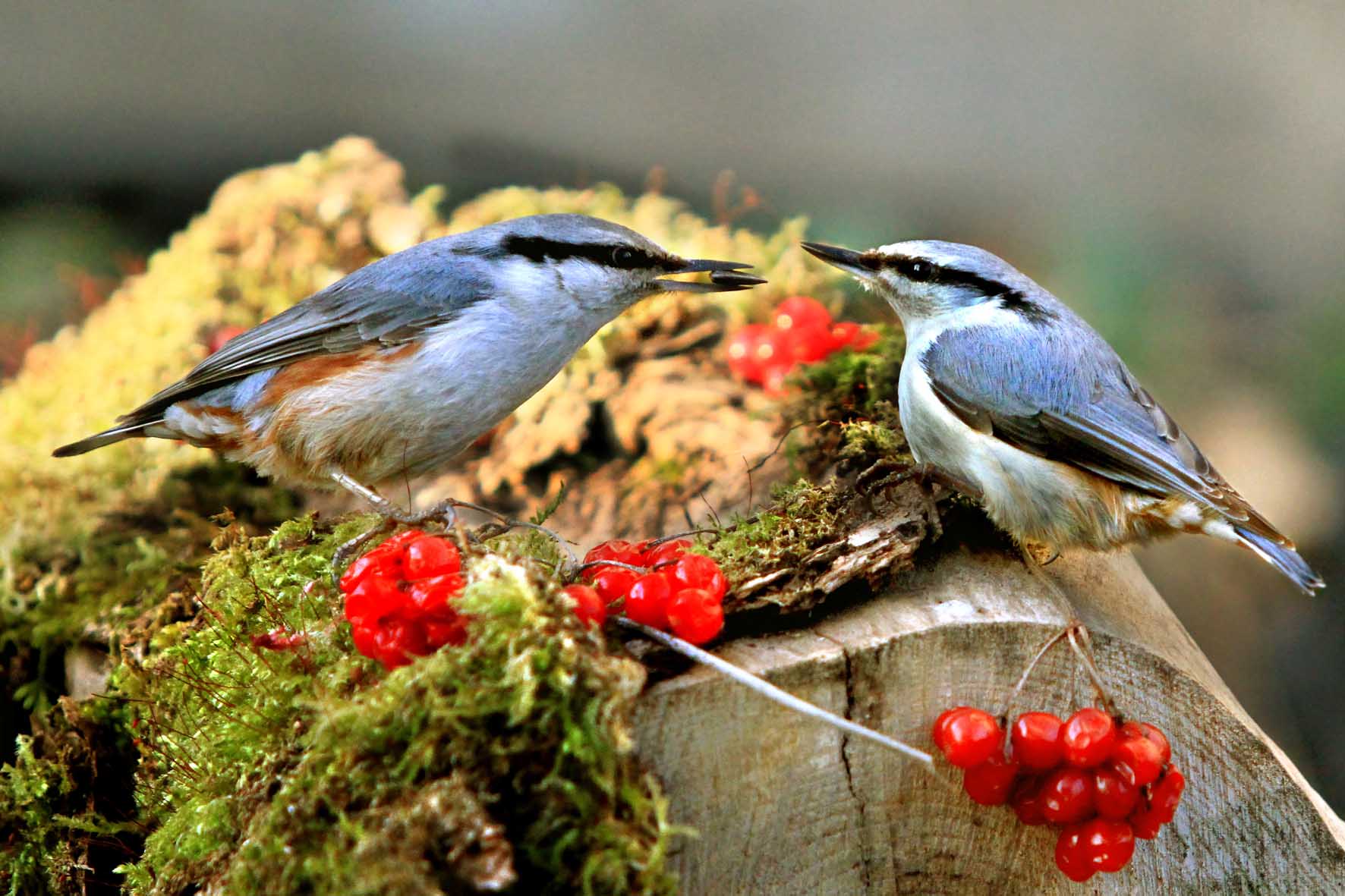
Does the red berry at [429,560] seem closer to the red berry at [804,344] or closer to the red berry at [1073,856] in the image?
the red berry at [1073,856]

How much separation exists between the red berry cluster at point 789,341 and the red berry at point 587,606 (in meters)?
1.68

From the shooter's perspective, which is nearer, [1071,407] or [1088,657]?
[1088,657]

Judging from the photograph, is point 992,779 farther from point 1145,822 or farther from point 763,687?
point 763,687

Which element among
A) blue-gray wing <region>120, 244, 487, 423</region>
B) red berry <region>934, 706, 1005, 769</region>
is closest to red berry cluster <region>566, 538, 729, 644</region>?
red berry <region>934, 706, 1005, 769</region>

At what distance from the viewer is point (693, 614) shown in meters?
1.57

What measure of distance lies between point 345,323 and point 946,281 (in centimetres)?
148

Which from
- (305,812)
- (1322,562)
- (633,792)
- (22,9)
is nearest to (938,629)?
(633,792)

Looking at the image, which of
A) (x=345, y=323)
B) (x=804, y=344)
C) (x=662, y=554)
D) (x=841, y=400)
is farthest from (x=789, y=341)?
(x=662, y=554)

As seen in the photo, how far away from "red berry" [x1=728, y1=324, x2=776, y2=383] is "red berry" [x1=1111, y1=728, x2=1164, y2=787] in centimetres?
180

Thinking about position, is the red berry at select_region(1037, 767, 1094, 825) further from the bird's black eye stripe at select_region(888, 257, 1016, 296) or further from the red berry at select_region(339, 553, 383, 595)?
the bird's black eye stripe at select_region(888, 257, 1016, 296)

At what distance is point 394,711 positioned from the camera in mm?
1428

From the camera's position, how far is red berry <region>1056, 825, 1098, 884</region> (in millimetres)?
1628

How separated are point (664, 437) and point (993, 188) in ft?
11.6

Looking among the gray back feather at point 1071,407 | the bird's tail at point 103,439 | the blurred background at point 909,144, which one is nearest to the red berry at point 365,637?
the gray back feather at point 1071,407
